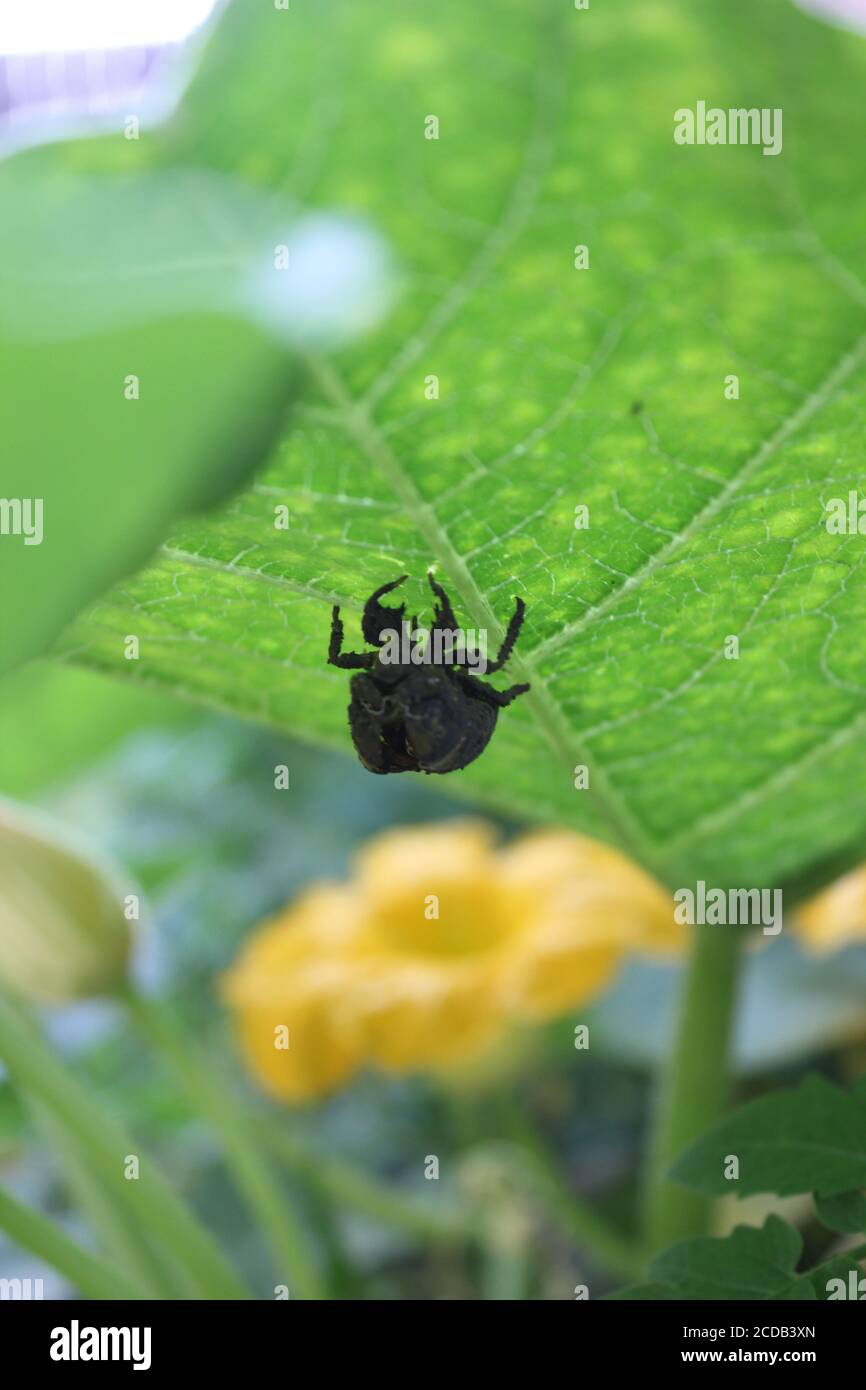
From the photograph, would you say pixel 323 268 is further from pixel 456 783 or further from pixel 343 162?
pixel 456 783

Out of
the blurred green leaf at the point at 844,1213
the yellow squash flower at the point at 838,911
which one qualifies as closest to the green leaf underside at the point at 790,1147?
the blurred green leaf at the point at 844,1213

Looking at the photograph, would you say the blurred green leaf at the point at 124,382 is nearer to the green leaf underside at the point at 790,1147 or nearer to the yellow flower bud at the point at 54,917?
the green leaf underside at the point at 790,1147

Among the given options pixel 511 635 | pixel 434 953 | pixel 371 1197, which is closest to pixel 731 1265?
pixel 511 635

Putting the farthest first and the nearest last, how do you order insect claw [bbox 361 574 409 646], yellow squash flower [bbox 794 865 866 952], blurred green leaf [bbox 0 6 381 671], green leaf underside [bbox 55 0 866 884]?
1. yellow squash flower [bbox 794 865 866 952]
2. insect claw [bbox 361 574 409 646]
3. green leaf underside [bbox 55 0 866 884]
4. blurred green leaf [bbox 0 6 381 671]

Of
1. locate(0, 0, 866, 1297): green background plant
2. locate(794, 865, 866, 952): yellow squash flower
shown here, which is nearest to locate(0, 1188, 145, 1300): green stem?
locate(0, 0, 866, 1297): green background plant

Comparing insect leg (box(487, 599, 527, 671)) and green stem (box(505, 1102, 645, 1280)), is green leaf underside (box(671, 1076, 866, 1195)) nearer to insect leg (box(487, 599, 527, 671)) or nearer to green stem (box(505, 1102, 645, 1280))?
insect leg (box(487, 599, 527, 671))

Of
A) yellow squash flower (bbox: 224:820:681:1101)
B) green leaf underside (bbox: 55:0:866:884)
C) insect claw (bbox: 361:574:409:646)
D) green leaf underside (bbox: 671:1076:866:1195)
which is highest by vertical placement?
green leaf underside (bbox: 55:0:866:884)

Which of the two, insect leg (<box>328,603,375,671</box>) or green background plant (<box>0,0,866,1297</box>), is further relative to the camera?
insect leg (<box>328,603,375,671</box>)
